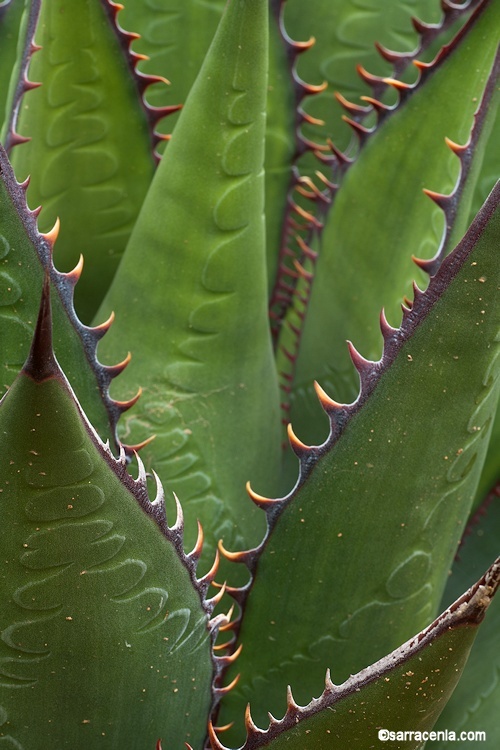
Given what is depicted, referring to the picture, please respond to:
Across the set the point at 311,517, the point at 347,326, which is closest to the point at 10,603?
the point at 311,517

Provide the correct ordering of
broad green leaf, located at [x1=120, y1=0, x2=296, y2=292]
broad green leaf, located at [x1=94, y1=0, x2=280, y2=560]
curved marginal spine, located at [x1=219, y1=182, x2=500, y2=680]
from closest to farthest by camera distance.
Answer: curved marginal spine, located at [x1=219, y1=182, x2=500, y2=680]
broad green leaf, located at [x1=94, y1=0, x2=280, y2=560]
broad green leaf, located at [x1=120, y1=0, x2=296, y2=292]

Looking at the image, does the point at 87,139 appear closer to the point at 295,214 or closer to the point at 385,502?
the point at 295,214

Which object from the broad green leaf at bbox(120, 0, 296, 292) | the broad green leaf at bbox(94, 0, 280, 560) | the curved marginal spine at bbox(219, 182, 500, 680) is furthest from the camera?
the broad green leaf at bbox(120, 0, 296, 292)

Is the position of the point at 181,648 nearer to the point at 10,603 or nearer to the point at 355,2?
the point at 10,603

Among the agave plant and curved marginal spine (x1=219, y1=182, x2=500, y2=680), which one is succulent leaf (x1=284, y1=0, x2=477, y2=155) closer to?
the agave plant

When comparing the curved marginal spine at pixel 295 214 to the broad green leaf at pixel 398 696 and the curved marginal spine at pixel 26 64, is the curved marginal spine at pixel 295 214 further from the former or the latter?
the broad green leaf at pixel 398 696

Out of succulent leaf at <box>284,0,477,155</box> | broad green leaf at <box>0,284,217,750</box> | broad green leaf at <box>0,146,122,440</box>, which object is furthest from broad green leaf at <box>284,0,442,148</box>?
broad green leaf at <box>0,284,217,750</box>

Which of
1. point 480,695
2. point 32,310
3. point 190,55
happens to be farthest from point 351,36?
point 480,695
